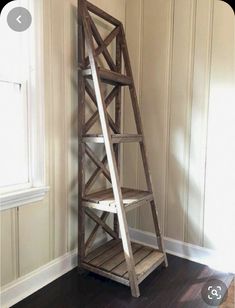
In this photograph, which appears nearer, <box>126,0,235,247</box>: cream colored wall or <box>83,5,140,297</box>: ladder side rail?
<box>83,5,140,297</box>: ladder side rail

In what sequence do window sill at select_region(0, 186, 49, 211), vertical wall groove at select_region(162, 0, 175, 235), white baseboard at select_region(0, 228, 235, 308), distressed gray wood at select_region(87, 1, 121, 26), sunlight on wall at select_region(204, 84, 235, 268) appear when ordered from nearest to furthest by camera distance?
window sill at select_region(0, 186, 49, 211), white baseboard at select_region(0, 228, 235, 308), distressed gray wood at select_region(87, 1, 121, 26), sunlight on wall at select_region(204, 84, 235, 268), vertical wall groove at select_region(162, 0, 175, 235)

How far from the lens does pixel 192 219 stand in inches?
90.7

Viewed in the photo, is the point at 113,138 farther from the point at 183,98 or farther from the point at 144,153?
the point at 183,98

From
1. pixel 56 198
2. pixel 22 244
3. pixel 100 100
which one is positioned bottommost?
pixel 22 244

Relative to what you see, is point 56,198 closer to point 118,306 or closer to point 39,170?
point 39,170

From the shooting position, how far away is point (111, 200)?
76.8 inches

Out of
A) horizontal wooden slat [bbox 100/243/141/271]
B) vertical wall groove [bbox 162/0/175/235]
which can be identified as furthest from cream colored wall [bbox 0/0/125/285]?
vertical wall groove [bbox 162/0/175/235]

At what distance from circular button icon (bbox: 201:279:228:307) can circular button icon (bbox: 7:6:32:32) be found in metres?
2.10

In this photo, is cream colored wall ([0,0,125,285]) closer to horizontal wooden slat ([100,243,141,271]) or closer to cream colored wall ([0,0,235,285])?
cream colored wall ([0,0,235,285])

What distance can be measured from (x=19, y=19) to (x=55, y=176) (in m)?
1.04

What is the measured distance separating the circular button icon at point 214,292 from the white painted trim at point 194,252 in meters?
0.20

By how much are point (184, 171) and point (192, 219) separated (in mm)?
411

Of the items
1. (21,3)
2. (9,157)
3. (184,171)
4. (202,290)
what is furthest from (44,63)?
(202,290)

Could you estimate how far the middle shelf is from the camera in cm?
187
